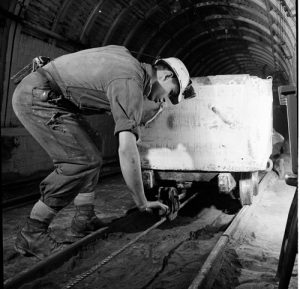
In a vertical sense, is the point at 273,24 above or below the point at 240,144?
above

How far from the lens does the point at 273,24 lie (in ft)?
29.9

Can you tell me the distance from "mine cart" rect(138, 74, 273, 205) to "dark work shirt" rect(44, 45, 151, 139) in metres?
1.32

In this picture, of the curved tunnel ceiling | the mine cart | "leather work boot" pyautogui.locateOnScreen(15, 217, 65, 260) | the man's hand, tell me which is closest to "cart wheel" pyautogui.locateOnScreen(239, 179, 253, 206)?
the mine cart

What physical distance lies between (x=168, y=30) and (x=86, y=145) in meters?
8.32

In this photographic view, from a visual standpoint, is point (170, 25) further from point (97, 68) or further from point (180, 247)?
point (180, 247)

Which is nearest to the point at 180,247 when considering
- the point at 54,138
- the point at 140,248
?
the point at 140,248

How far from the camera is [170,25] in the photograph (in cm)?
1016

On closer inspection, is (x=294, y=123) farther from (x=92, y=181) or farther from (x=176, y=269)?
(x=92, y=181)

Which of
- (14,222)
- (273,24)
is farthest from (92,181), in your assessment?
(273,24)

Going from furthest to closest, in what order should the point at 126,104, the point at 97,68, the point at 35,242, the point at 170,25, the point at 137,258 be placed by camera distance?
the point at 170,25 < the point at 137,258 < the point at 35,242 < the point at 97,68 < the point at 126,104

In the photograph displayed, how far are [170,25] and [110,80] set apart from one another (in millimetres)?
8357

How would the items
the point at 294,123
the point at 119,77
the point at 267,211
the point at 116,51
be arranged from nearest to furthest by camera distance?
the point at 294,123 → the point at 119,77 → the point at 116,51 → the point at 267,211

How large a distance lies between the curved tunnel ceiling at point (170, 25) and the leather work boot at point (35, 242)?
171 inches

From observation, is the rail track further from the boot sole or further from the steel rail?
the boot sole
